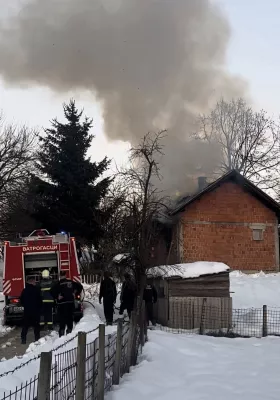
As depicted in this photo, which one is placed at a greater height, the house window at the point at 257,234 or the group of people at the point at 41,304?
the house window at the point at 257,234

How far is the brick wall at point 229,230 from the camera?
2608cm

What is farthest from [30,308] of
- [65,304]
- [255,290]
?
[255,290]

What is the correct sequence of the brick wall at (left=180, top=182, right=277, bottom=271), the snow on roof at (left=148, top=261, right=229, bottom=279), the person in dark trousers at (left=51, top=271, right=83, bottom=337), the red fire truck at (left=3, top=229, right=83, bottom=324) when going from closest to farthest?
the person in dark trousers at (left=51, top=271, right=83, bottom=337), the red fire truck at (left=3, top=229, right=83, bottom=324), the snow on roof at (left=148, top=261, right=229, bottom=279), the brick wall at (left=180, top=182, right=277, bottom=271)

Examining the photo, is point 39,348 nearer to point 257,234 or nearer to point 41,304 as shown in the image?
point 41,304

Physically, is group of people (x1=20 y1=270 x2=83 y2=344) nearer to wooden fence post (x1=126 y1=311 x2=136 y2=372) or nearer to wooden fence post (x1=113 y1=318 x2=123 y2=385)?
wooden fence post (x1=126 y1=311 x2=136 y2=372)

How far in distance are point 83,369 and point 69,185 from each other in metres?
24.1

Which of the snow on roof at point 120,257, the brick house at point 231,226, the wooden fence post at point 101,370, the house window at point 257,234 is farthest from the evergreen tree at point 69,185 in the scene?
the wooden fence post at point 101,370

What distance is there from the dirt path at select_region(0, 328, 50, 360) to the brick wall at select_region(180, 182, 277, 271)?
13.7 meters

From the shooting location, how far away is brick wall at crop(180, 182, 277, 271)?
26.1m

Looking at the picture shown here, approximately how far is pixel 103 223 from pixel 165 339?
1582 centimetres

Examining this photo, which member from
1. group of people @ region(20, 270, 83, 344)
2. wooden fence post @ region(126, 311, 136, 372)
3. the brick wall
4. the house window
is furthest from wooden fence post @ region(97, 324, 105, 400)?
the house window

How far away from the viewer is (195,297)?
15.6m

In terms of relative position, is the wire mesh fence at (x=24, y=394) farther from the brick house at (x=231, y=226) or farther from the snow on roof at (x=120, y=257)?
the brick house at (x=231, y=226)

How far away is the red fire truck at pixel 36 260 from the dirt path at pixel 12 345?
5.30 ft
